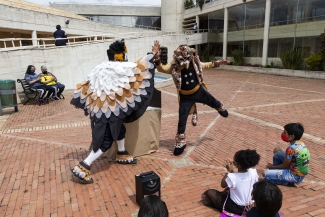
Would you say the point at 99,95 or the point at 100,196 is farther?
the point at 99,95

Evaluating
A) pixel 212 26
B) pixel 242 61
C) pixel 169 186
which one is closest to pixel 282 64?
pixel 242 61

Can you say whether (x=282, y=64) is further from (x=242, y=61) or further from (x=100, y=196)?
(x=100, y=196)

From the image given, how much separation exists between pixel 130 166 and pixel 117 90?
4.38 feet

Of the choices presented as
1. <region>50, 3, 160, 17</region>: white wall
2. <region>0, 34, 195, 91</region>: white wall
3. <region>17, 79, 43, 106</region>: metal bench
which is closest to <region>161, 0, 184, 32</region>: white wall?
<region>50, 3, 160, 17</region>: white wall

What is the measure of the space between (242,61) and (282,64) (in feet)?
12.6

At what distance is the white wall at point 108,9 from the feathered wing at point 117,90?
100.0ft

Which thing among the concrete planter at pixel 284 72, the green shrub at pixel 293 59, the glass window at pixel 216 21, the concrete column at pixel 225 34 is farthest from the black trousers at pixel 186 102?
the glass window at pixel 216 21

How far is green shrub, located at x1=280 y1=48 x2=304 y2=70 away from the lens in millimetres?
16344

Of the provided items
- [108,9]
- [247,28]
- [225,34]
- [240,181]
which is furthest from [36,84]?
[108,9]

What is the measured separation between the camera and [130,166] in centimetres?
414

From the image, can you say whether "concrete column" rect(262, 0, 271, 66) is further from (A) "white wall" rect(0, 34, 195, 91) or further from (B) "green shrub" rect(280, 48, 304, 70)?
(A) "white wall" rect(0, 34, 195, 91)

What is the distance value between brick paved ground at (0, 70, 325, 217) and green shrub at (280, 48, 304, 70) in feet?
31.6

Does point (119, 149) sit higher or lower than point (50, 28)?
lower

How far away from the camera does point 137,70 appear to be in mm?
3715
